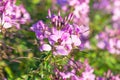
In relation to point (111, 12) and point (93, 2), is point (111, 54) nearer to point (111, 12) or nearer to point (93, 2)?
point (93, 2)

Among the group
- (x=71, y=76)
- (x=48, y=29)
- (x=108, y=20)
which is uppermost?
(x=108, y=20)

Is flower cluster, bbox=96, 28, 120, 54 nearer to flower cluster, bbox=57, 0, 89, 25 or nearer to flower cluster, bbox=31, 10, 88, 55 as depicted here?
flower cluster, bbox=57, 0, 89, 25

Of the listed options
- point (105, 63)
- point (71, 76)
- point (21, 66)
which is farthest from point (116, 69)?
point (71, 76)

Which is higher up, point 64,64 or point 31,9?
point 31,9

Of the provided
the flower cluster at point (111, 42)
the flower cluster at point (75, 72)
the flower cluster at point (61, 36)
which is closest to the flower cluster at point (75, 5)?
the flower cluster at point (111, 42)

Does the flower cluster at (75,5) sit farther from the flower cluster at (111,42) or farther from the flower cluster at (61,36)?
the flower cluster at (61,36)

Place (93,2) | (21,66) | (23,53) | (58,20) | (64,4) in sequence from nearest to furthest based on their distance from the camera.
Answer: (58,20) → (21,66) → (23,53) → (64,4) → (93,2)

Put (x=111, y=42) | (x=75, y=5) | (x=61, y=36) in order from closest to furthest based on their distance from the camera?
1. (x=61, y=36)
2. (x=75, y=5)
3. (x=111, y=42)

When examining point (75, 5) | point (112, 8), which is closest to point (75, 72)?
point (75, 5)

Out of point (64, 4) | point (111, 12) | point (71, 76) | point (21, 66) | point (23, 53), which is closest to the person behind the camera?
point (71, 76)

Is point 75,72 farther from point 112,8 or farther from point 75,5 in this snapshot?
point 112,8
